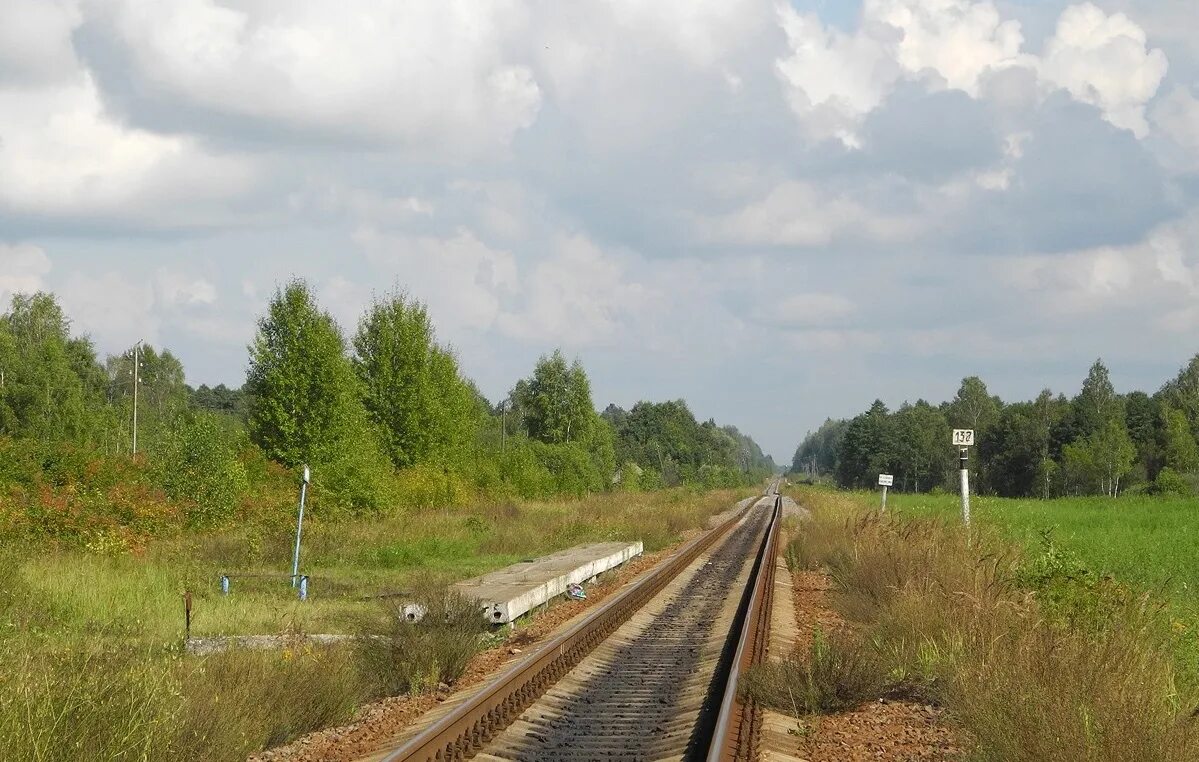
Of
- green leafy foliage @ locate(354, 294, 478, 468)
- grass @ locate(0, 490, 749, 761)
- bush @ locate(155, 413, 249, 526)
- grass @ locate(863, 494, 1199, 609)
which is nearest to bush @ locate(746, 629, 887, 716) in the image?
grass @ locate(0, 490, 749, 761)

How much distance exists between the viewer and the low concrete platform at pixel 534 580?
15125 mm

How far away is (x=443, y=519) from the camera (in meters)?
36.3

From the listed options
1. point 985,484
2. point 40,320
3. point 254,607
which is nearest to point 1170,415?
point 985,484

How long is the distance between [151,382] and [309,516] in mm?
107323

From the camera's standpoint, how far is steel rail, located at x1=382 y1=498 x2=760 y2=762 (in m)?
7.92

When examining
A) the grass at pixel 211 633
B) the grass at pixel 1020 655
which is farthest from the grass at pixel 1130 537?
the grass at pixel 211 633

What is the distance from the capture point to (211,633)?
13.1 m

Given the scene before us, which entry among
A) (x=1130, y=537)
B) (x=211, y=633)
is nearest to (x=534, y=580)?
(x=211, y=633)

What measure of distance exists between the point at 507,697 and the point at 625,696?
1474mm

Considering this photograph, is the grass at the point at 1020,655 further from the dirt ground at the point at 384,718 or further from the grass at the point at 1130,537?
the dirt ground at the point at 384,718

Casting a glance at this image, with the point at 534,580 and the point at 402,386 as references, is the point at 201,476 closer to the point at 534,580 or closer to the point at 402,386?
the point at 534,580

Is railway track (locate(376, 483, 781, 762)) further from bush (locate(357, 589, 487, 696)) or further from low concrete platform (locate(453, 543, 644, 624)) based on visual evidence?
low concrete platform (locate(453, 543, 644, 624))

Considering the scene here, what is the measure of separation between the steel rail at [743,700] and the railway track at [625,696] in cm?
2

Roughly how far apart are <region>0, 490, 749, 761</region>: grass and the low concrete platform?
3.06 feet
